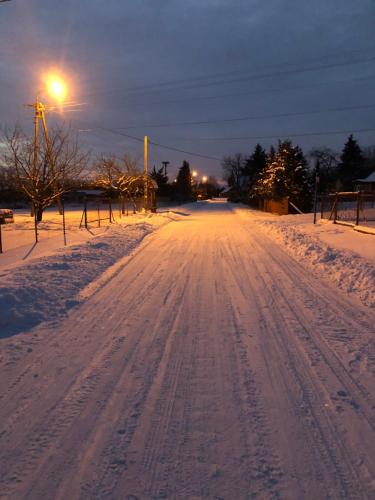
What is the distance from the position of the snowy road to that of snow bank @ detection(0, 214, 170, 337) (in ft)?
1.46

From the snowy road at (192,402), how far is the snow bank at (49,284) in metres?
0.45

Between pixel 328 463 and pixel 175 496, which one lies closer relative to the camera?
pixel 175 496

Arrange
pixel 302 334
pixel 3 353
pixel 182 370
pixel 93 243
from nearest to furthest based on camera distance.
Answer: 1. pixel 182 370
2. pixel 3 353
3. pixel 302 334
4. pixel 93 243

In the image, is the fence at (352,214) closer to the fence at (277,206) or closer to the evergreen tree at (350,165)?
the fence at (277,206)

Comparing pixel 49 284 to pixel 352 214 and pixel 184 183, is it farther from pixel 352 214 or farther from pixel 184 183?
pixel 184 183

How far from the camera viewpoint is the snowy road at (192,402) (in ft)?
8.71

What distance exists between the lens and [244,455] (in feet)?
9.46

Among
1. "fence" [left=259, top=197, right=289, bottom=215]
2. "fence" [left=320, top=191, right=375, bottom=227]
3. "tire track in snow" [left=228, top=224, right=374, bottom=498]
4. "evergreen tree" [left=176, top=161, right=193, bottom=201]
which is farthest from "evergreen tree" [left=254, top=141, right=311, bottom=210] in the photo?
"evergreen tree" [left=176, top=161, right=193, bottom=201]

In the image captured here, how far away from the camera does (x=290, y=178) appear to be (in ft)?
109

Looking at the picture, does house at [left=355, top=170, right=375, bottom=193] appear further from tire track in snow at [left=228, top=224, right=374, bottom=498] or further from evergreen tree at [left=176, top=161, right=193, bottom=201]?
tire track in snow at [left=228, top=224, right=374, bottom=498]

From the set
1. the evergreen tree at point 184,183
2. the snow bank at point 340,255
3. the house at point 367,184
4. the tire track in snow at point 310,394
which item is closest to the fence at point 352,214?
the snow bank at point 340,255

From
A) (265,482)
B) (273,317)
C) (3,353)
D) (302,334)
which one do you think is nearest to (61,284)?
(3,353)

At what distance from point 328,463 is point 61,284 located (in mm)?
6108

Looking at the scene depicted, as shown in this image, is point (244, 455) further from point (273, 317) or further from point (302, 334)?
point (273, 317)
